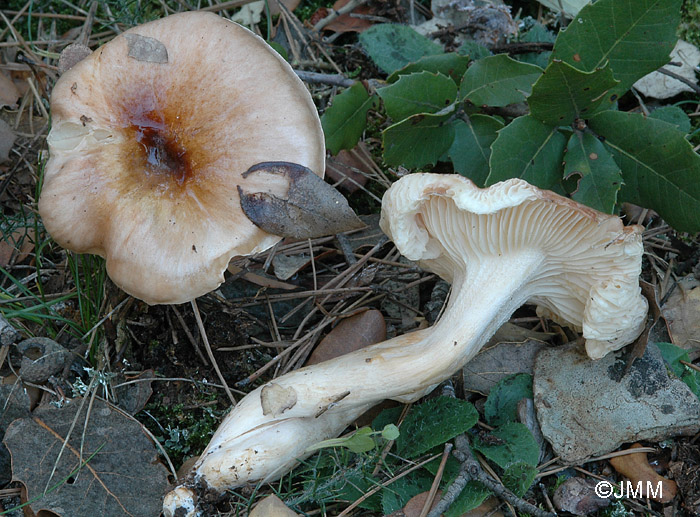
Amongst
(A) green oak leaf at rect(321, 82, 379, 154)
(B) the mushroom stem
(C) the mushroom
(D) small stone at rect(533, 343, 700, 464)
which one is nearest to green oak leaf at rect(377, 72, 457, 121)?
(A) green oak leaf at rect(321, 82, 379, 154)

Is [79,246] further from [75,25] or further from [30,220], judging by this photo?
[75,25]

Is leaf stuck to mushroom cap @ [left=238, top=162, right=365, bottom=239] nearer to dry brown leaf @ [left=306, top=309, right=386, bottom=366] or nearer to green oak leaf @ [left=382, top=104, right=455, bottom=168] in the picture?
green oak leaf @ [left=382, top=104, right=455, bottom=168]

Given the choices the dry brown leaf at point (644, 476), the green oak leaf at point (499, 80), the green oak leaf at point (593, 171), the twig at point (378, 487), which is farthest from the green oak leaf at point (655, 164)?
the twig at point (378, 487)

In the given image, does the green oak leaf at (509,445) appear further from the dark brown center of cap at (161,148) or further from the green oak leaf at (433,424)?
the dark brown center of cap at (161,148)

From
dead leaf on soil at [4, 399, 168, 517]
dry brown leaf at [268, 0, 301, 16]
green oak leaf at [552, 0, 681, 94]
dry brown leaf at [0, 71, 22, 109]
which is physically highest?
green oak leaf at [552, 0, 681, 94]

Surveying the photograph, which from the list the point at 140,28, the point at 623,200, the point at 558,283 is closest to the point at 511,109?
the point at 623,200

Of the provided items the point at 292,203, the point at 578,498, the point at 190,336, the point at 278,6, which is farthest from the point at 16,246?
the point at 578,498
